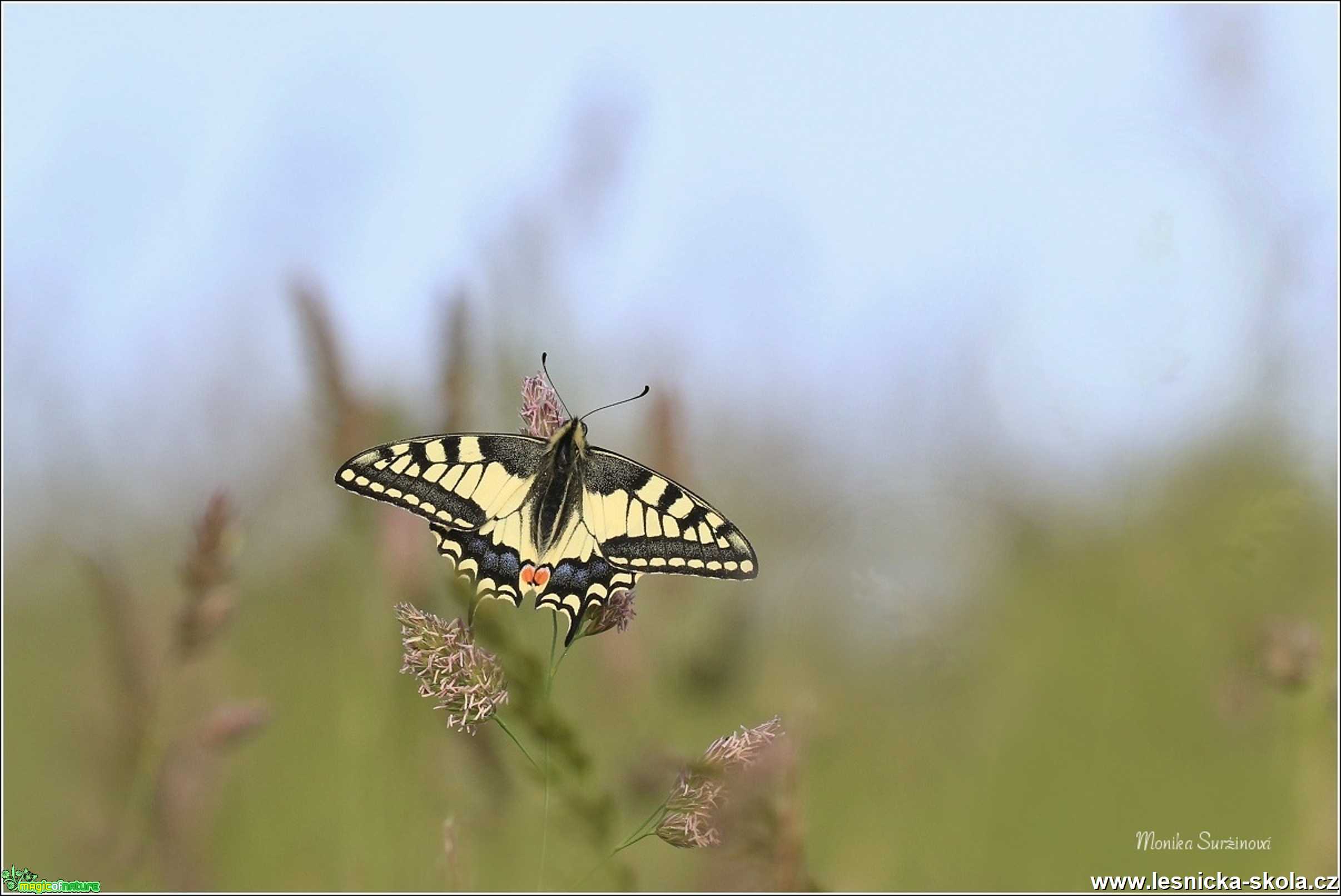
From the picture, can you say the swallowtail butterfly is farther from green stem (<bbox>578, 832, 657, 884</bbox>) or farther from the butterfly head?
green stem (<bbox>578, 832, 657, 884</bbox>)

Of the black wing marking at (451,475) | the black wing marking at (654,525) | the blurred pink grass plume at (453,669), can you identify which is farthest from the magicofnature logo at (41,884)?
the black wing marking at (654,525)

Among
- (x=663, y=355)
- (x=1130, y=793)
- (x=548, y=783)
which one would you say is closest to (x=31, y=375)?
(x=663, y=355)

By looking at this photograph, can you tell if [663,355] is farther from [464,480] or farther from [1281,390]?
[1281,390]

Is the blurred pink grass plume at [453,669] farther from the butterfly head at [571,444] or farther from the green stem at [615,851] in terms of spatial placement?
the butterfly head at [571,444]

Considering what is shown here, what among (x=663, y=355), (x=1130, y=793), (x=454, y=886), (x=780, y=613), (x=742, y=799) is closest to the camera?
(x=742, y=799)

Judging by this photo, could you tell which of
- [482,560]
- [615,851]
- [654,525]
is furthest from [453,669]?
[654,525]

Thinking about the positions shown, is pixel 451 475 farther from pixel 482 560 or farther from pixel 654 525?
pixel 654 525

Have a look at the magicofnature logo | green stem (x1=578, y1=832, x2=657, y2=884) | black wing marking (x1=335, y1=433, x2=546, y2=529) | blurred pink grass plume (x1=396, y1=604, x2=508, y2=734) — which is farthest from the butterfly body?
the magicofnature logo
